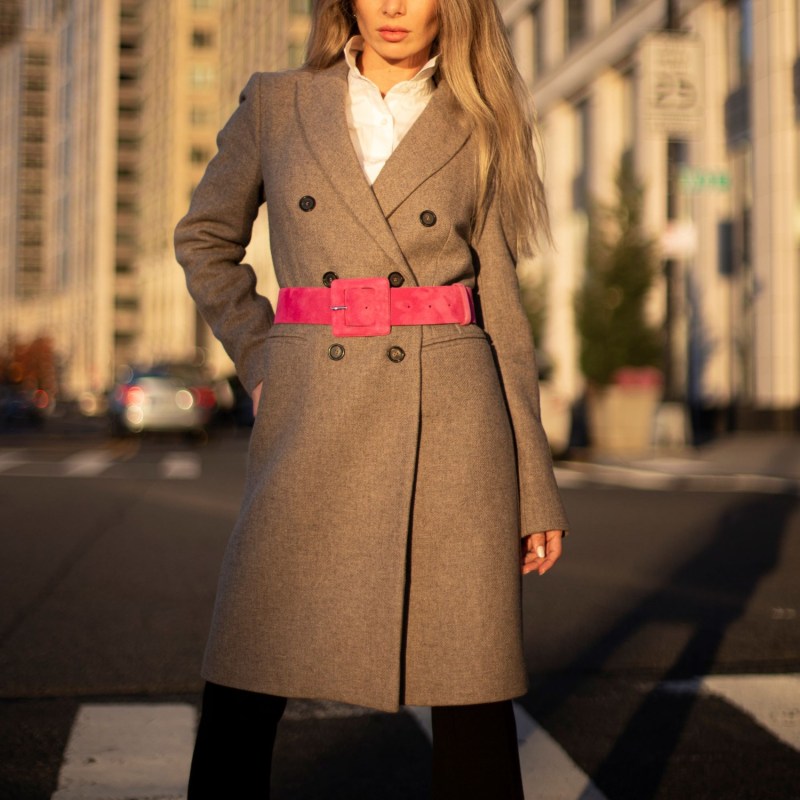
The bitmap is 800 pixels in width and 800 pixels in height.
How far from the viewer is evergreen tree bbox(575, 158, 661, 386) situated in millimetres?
21734

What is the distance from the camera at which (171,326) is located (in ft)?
352

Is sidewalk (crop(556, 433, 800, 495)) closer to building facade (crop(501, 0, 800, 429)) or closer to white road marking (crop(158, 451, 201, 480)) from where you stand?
building facade (crop(501, 0, 800, 429))

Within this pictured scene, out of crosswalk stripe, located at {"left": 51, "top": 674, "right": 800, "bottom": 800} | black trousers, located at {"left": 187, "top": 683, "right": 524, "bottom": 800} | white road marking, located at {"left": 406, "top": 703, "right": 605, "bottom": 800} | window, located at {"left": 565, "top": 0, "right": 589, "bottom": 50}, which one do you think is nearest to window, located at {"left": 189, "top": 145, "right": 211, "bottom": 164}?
window, located at {"left": 565, "top": 0, "right": 589, "bottom": 50}

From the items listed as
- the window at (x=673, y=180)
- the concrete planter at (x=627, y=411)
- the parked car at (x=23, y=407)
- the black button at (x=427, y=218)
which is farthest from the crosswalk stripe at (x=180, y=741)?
the parked car at (x=23, y=407)

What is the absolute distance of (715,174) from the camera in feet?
60.4

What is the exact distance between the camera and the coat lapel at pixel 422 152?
257 cm

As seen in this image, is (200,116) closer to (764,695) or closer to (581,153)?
(581,153)

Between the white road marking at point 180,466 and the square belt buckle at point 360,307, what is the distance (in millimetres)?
13384

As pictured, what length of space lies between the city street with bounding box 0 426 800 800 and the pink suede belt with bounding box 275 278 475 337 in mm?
1544

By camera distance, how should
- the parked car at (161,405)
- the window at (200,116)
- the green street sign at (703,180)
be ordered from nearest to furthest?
the green street sign at (703,180) → the parked car at (161,405) → the window at (200,116)

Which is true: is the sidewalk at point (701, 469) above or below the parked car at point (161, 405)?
below

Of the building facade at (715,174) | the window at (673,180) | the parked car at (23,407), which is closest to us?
the building facade at (715,174)

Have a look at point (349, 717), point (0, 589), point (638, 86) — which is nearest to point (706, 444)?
point (638, 86)

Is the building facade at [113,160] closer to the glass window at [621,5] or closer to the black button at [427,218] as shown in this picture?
the glass window at [621,5]
